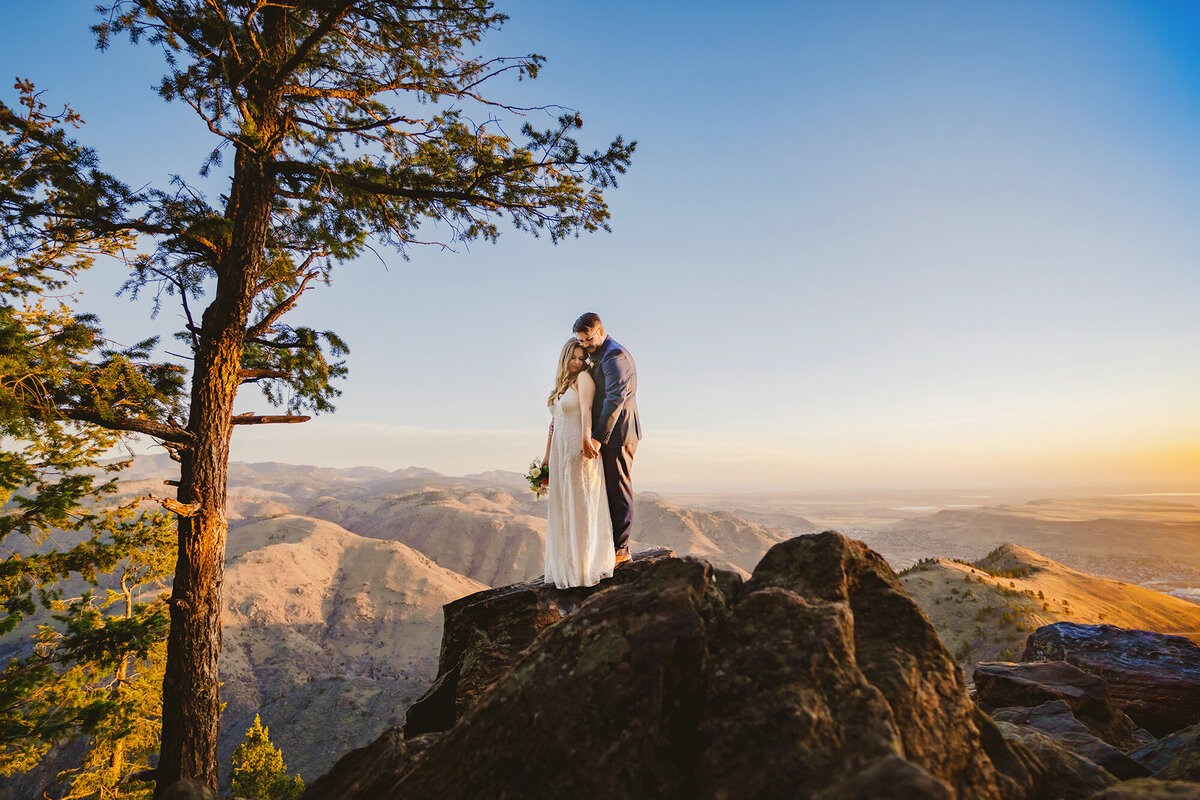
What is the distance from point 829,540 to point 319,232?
708cm

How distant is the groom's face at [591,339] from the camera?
6105 mm

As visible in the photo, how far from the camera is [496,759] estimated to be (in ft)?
7.16

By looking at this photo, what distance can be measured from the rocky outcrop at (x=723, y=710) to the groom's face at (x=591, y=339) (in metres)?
3.69

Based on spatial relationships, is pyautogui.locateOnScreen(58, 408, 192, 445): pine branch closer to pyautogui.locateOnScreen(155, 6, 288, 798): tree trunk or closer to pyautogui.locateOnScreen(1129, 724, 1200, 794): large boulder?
pyautogui.locateOnScreen(155, 6, 288, 798): tree trunk

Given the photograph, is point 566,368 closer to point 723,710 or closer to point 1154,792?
point 723,710

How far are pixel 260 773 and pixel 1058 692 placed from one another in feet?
83.5

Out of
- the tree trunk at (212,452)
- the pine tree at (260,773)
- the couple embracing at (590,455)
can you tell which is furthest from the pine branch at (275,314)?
the pine tree at (260,773)

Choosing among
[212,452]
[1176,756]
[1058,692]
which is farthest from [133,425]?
[1058,692]

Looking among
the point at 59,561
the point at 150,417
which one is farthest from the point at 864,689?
the point at 59,561

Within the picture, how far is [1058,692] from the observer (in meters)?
5.96

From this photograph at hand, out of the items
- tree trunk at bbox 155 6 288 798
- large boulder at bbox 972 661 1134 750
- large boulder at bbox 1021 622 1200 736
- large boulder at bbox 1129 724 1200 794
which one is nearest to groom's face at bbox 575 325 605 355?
tree trunk at bbox 155 6 288 798

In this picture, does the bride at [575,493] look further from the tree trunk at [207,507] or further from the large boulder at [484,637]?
the tree trunk at [207,507]

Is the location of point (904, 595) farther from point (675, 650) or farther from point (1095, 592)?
point (1095, 592)

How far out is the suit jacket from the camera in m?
5.98
